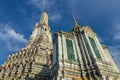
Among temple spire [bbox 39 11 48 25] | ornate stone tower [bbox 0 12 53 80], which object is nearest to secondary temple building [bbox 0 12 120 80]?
ornate stone tower [bbox 0 12 53 80]

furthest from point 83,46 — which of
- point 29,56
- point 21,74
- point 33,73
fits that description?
point 29,56

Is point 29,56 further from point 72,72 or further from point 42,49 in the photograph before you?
point 72,72

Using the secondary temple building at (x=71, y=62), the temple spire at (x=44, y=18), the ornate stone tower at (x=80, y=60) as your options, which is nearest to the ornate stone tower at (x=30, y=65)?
the secondary temple building at (x=71, y=62)

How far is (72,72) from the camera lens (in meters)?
27.8

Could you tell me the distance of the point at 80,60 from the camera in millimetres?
30812

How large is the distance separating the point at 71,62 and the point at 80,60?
225 cm

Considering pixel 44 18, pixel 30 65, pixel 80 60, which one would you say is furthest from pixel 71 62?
pixel 44 18

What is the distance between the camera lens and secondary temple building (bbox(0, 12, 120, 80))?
27609mm

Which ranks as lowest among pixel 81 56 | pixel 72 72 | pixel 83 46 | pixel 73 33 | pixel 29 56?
pixel 72 72

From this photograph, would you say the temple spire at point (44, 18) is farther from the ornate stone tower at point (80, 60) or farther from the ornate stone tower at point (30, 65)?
the ornate stone tower at point (80, 60)

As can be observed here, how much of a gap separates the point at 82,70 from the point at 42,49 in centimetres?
3080

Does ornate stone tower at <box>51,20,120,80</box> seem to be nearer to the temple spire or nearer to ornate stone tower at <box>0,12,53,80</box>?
ornate stone tower at <box>0,12,53,80</box>

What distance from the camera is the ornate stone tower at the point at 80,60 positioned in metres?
27.2

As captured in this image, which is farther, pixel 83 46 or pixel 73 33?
pixel 73 33
